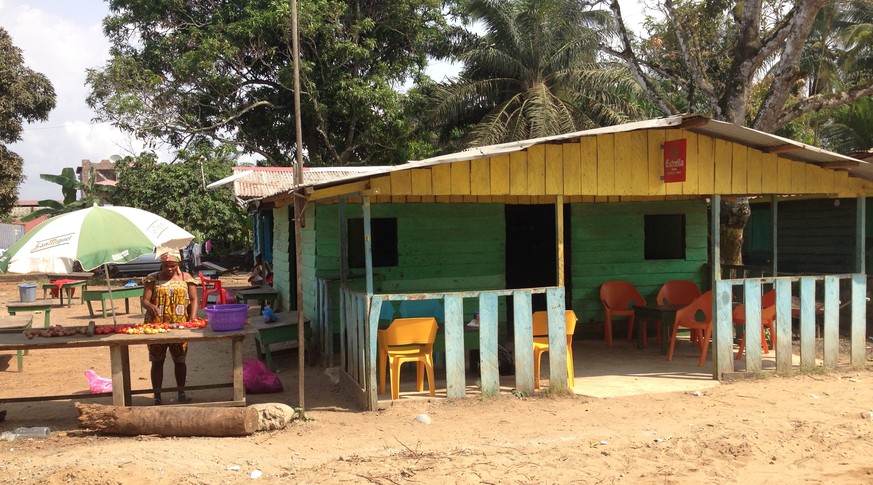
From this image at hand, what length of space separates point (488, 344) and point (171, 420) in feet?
9.76

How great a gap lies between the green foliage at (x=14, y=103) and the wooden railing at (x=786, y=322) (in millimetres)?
25380

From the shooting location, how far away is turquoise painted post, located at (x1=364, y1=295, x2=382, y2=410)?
6523 millimetres

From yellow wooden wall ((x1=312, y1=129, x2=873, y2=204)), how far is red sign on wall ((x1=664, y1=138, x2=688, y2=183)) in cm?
9

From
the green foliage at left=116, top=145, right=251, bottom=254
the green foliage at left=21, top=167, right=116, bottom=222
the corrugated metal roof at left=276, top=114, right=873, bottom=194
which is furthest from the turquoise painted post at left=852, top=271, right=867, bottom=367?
the green foliage at left=21, top=167, right=116, bottom=222

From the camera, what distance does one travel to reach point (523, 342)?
6953mm

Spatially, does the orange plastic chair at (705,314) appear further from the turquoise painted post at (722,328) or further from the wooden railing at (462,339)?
the wooden railing at (462,339)

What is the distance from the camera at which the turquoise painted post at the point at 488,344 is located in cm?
680

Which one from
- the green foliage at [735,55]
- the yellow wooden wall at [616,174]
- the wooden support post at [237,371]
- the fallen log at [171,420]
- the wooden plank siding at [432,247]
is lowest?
the fallen log at [171,420]

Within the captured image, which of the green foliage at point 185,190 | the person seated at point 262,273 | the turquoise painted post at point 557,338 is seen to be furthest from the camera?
the green foliage at point 185,190

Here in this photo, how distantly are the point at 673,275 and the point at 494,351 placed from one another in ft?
15.7

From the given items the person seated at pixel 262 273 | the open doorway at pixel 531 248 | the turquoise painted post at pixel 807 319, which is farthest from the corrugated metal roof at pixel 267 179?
the turquoise painted post at pixel 807 319

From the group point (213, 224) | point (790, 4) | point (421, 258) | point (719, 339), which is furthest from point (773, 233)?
point (213, 224)

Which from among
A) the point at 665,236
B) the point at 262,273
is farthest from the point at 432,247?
the point at 262,273

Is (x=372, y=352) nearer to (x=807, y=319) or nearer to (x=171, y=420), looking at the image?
(x=171, y=420)
